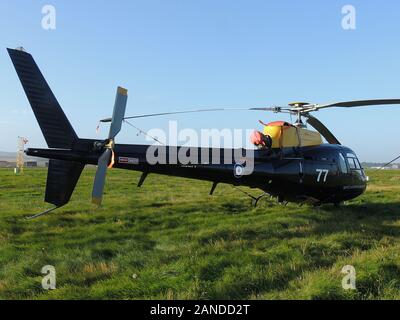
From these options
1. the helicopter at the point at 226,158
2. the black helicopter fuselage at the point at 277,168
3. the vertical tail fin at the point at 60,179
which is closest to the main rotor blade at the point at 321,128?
the helicopter at the point at 226,158

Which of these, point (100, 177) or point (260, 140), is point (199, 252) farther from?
point (260, 140)

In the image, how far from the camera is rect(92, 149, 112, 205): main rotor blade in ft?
32.9

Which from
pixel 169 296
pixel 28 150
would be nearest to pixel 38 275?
pixel 169 296

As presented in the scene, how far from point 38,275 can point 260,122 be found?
950 centimetres

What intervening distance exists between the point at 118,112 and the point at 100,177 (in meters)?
1.85

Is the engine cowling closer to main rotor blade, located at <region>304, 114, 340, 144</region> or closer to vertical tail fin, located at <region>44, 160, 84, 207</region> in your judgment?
main rotor blade, located at <region>304, 114, 340, 144</region>

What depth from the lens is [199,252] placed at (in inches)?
364

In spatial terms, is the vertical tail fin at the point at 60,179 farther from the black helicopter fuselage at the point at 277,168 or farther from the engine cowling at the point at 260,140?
the engine cowling at the point at 260,140

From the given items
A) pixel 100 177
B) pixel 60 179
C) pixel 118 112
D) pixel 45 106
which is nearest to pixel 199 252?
pixel 100 177

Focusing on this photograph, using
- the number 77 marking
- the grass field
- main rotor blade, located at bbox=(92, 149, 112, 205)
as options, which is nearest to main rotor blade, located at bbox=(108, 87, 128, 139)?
main rotor blade, located at bbox=(92, 149, 112, 205)

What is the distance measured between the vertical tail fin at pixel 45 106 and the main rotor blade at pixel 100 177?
132 centimetres

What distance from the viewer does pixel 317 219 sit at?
13.9m

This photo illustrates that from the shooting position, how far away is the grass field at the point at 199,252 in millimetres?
7129
